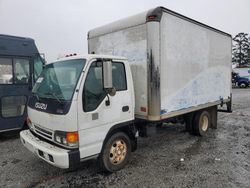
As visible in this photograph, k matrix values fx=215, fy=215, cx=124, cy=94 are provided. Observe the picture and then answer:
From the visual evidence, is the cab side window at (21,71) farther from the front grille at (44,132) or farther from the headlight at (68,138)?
the headlight at (68,138)

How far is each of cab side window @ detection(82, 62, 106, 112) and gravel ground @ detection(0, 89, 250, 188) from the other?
1392mm

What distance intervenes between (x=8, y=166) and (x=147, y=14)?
13.7 feet

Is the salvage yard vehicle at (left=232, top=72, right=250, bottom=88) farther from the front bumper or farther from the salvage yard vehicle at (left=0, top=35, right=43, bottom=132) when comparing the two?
the front bumper

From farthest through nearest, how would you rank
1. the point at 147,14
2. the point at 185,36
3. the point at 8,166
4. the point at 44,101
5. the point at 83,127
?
the point at 185,36 < the point at 8,166 < the point at 147,14 < the point at 44,101 < the point at 83,127

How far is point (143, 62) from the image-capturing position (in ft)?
14.0

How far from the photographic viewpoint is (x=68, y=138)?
→ 330 centimetres

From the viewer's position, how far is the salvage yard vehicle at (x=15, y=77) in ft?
19.2

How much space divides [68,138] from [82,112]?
45cm

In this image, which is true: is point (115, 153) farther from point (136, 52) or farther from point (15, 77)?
point (15, 77)

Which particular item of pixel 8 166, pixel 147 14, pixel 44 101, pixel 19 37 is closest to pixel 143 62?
pixel 147 14

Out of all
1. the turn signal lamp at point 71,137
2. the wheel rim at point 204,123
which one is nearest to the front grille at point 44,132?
the turn signal lamp at point 71,137

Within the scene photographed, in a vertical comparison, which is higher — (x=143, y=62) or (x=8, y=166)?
(x=143, y=62)

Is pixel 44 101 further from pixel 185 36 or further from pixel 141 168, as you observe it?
pixel 185 36

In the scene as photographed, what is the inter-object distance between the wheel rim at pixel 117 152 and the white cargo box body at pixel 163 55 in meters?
0.72
